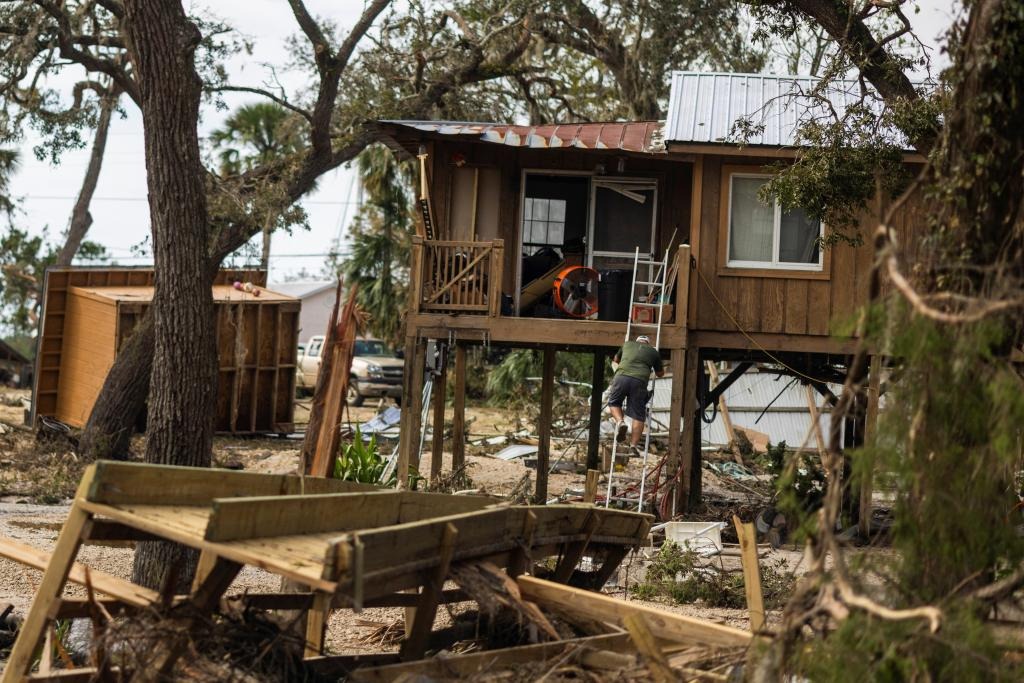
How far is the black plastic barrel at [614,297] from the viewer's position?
1623cm

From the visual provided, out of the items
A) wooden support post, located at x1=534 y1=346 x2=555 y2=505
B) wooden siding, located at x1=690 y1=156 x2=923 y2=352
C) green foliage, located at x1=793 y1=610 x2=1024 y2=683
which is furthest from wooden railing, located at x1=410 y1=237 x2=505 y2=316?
green foliage, located at x1=793 y1=610 x2=1024 y2=683

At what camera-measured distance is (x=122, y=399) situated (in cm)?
1981

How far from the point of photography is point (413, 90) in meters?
23.1

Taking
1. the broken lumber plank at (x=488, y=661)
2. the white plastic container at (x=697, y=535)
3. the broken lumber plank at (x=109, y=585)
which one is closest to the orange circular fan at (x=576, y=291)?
the white plastic container at (x=697, y=535)

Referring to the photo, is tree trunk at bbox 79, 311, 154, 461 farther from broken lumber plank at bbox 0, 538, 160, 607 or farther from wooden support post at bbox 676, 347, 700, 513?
broken lumber plank at bbox 0, 538, 160, 607

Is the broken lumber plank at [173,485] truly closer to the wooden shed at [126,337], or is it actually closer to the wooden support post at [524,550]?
the wooden support post at [524,550]

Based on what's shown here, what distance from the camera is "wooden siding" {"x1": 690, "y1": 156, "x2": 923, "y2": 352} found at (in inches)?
639

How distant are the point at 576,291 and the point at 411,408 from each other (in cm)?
274

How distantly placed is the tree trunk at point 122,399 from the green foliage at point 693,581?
10.7 meters

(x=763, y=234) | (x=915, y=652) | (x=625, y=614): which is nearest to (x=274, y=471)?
(x=763, y=234)

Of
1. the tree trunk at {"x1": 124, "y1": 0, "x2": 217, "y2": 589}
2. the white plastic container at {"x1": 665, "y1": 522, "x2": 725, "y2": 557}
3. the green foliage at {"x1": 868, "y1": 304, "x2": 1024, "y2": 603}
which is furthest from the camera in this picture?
the white plastic container at {"x1": 665, "y1": 522, "x2": 725, "y2": 557}

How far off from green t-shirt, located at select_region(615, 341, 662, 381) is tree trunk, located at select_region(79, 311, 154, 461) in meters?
8.48

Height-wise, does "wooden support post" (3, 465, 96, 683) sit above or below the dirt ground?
above

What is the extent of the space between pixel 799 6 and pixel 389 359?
2449 centimetres
